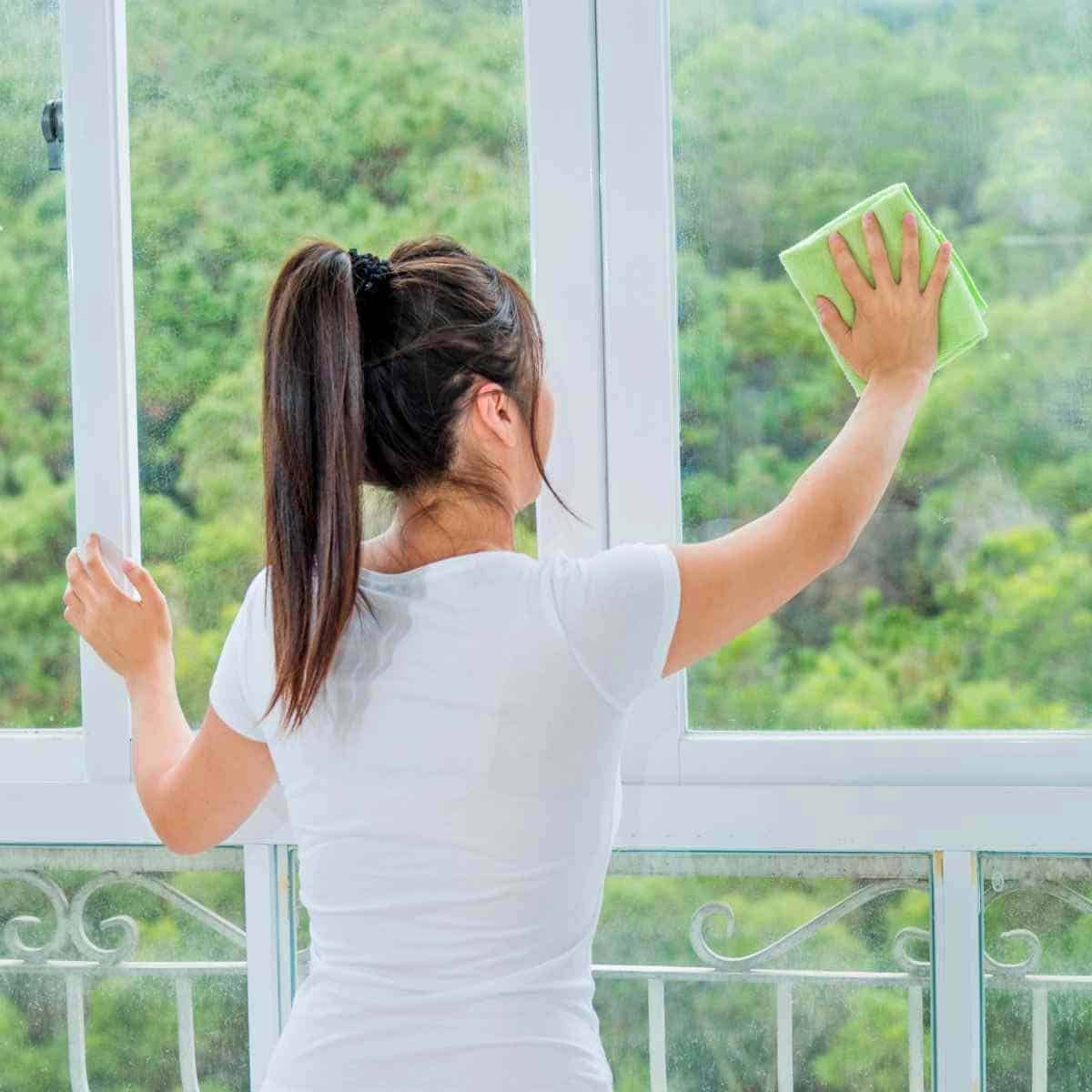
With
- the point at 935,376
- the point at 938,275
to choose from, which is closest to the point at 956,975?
the point at 935,376

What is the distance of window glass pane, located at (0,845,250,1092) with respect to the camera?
5.22 feet

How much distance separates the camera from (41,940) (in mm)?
1636

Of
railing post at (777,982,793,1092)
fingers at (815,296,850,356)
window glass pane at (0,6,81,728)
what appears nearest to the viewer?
fingers at (815,296,850,356)

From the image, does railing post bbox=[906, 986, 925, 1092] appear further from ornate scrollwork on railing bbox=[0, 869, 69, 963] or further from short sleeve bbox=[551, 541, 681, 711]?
ornate scrollwork on railing bbox=[0, 869, 69, 963]

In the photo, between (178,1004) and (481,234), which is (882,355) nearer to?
(481,234)

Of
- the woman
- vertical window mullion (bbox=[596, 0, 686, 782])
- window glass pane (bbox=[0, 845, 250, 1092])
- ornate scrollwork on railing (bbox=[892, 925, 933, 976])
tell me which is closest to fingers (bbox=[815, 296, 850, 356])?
the woman

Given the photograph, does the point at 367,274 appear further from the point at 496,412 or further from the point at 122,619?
the point at 122,619

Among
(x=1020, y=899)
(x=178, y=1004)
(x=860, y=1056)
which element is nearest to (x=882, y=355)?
(x=1020, y=899)

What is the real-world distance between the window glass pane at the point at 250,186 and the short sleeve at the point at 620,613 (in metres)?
0.48

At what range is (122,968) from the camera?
1614mm

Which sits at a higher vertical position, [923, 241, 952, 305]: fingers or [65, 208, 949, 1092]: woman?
[923, 241, 952, 305]: fingers

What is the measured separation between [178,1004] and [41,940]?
7.4 inches

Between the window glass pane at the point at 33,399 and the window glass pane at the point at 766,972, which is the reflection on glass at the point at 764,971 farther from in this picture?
the window glass pane at the point at 33,399

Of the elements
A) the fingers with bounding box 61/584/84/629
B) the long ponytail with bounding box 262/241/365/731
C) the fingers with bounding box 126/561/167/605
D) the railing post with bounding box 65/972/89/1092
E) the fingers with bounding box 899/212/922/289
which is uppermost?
the fingers with bounding box 899/212/922/289
